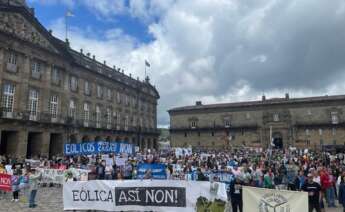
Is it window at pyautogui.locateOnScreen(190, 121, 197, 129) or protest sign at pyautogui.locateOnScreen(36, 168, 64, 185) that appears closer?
protest sign at pyautogui.locateOnScreen(36, 168, 64, 185)

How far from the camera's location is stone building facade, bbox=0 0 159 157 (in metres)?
32.7

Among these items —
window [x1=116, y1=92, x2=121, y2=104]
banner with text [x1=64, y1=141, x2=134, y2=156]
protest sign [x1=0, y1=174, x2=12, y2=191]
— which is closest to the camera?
protest sign [x1=0, y1=174, x2=12, y2=191]

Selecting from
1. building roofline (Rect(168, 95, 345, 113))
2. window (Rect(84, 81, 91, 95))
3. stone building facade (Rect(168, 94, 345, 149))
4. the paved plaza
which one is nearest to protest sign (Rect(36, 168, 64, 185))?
the paved plaza

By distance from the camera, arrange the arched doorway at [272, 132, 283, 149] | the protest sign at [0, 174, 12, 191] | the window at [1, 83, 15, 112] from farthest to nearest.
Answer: the arched doorway at [272, 132, 283, 149] < the window at [1, 83, 15, 112] < the protest sign at [0, 174, 12, 191]

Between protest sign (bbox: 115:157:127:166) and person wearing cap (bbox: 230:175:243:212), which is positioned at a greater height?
protest sign (bbox: 115:157:127:166)

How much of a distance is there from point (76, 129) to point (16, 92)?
34.5 ft

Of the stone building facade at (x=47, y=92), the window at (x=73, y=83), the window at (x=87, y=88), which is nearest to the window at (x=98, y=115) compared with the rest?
the stone building facade at (x=47, y=92)

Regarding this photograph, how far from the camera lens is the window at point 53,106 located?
38438 millimetres

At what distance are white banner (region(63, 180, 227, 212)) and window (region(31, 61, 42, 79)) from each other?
27.2 meters

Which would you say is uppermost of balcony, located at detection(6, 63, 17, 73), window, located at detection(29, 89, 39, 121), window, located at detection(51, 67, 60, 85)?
window, located at detection(51, 67, 60, 85)

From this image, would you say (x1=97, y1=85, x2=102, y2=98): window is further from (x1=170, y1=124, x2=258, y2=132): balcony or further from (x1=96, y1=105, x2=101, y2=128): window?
(x1=170, y1=124, x2=258, y2=132): balcony

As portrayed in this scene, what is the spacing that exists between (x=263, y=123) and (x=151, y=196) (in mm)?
60816

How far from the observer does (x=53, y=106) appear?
3900 centimetres

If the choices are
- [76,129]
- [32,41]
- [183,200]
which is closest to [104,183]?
[183,200]
